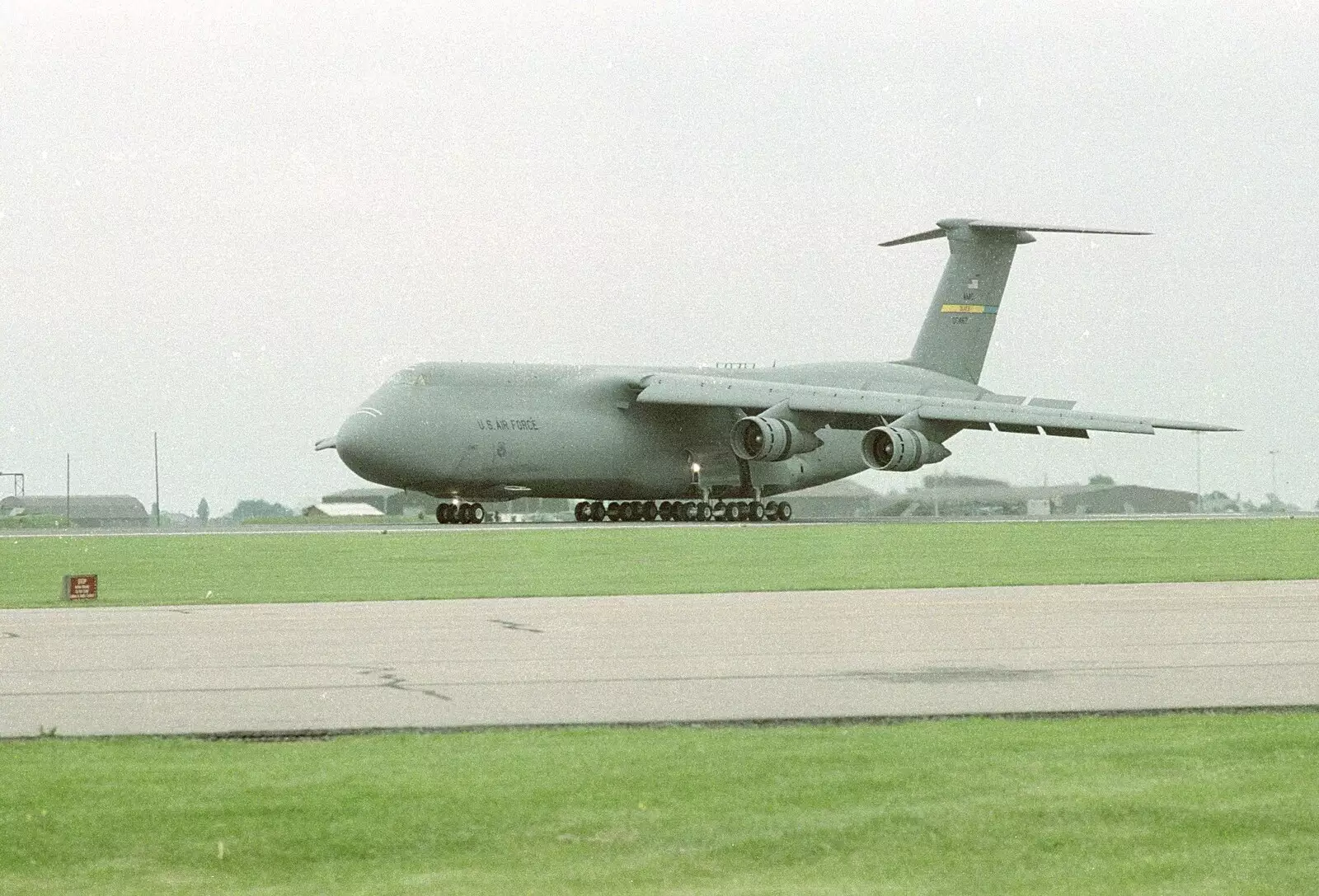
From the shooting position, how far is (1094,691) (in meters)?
10.8

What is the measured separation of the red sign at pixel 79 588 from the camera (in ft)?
67.9

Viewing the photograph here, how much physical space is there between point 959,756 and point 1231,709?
96.6 inches

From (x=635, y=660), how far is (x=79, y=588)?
10.5 meters

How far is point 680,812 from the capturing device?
270 inches

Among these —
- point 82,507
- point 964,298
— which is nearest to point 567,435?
point 964,298

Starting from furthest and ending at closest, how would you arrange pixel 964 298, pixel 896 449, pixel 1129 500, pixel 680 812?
pixel 1129 500 → pixel 964 298 → pixel 896 449 → pixel 680 812

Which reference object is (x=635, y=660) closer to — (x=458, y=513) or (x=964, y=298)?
(x=458, y=513)

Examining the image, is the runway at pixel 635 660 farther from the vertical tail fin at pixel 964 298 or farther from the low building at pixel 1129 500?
the low building at pixel 1129 500

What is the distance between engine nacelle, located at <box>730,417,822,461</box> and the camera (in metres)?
54.6

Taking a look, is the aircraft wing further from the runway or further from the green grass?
the green grass

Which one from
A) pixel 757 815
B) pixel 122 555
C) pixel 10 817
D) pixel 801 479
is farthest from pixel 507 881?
pixel 801 479

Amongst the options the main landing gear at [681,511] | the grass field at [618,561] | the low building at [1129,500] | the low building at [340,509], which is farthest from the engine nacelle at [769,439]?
the low building at [340,509]

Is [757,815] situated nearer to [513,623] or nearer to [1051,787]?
[1051,787]

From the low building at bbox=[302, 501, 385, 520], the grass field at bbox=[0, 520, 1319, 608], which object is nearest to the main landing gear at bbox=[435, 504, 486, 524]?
the grass field at bbox=[0, 520, 1319, 608]
